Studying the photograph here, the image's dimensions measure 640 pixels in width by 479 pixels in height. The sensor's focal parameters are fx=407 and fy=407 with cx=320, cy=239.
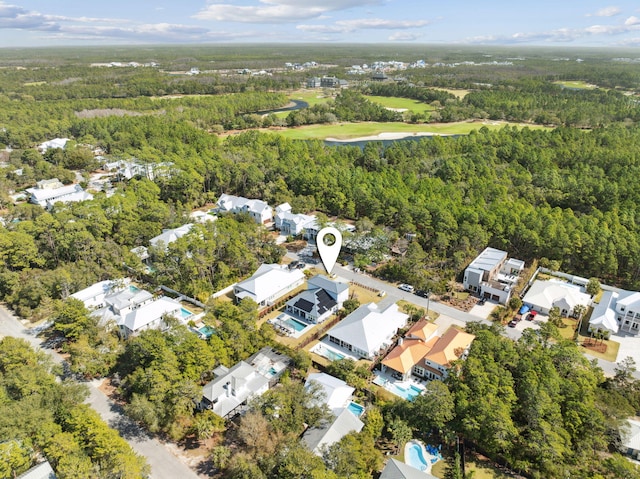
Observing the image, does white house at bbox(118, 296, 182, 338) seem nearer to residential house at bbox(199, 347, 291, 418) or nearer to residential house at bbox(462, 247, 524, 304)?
residential house at bbox(199, 347, 291, 418)

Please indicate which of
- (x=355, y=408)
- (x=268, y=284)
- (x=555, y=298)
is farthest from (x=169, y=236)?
(x=555, y=298)

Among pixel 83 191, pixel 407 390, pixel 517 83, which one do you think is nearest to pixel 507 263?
pixel 407 390

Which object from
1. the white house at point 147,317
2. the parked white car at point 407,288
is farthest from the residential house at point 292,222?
the white house at point 147,317

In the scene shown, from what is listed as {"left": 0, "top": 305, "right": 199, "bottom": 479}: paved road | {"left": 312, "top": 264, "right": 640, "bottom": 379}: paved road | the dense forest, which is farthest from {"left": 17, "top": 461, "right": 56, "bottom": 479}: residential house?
{"left": 312, "top": 264, "right": 640, "bottom": 379}: paved road

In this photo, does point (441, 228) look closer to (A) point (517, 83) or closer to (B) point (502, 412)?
(B) point (502, 412)

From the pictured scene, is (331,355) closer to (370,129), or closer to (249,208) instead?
(249,208)

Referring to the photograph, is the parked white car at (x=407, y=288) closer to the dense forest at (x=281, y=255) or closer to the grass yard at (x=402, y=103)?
the dense forest at (x=281, y=255)

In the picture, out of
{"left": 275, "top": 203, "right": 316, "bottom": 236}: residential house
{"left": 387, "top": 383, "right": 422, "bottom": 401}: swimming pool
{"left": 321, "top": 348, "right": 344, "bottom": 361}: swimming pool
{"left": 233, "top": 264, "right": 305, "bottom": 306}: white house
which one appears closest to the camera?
{"left": 387, "top": 383, "right": 422, "bottom": 401}: swimming pool
